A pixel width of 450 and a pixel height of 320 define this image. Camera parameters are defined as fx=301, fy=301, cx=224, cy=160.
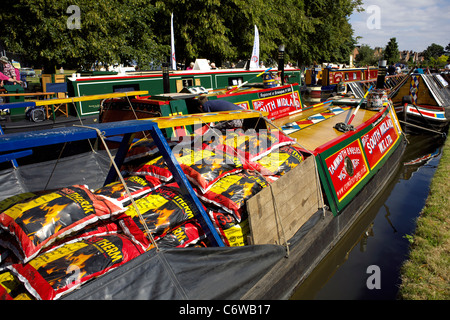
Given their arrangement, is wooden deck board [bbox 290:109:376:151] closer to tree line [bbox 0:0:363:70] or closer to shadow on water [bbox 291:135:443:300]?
shadow on water [bbox 291:135:443:300]

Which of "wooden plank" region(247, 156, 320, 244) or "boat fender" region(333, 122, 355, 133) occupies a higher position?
"boat fender" region(333, 122, 355, 133)

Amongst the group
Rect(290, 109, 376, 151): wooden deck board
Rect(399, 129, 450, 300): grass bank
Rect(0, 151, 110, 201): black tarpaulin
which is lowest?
Rect(399, 129, 450, 300): grass bank

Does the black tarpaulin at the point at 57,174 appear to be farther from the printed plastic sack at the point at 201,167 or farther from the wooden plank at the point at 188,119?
the wooden plank at the point at 188,119

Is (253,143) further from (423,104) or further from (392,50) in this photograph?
(392,50)

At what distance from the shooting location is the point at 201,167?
127 inches

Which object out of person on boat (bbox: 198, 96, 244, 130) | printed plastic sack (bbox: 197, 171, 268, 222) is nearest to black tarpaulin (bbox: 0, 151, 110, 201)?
person on boat (bbox: 198, 96, 244, 130)

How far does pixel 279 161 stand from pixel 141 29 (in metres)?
13.3

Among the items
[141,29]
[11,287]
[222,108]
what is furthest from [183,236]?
[141,29]

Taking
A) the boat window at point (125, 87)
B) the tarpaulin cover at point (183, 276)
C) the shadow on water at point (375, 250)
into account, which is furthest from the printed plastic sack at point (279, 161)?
the boat window at point (125, 87)

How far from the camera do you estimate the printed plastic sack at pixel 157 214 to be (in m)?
2.71

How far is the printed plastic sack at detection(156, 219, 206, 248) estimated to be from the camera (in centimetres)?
279

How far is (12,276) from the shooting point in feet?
7.41

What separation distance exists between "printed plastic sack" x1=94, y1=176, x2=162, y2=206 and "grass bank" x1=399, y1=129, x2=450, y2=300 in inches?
118
